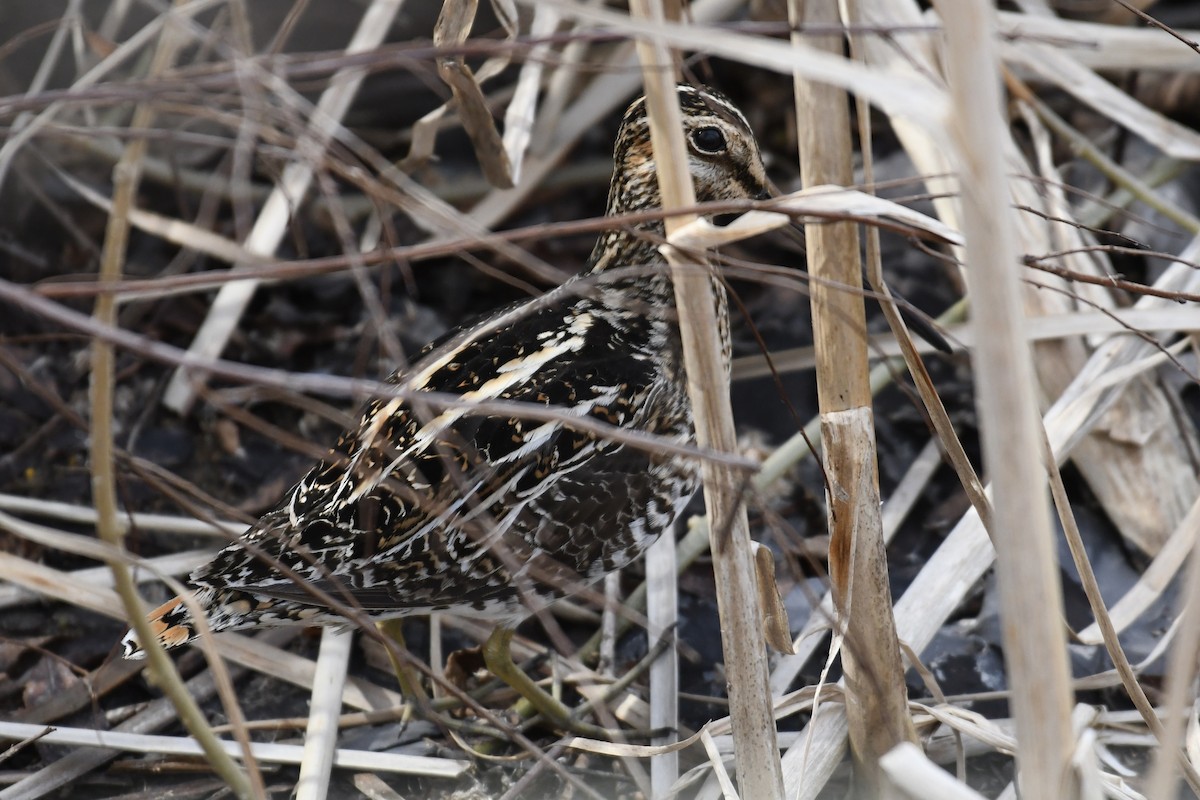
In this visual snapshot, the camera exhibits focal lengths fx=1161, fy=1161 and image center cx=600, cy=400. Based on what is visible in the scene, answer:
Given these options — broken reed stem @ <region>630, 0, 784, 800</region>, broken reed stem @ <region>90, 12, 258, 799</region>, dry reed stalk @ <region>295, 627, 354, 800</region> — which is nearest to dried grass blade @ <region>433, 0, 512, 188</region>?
broken reed stem @ <region>630, 0, 784, 800</region>

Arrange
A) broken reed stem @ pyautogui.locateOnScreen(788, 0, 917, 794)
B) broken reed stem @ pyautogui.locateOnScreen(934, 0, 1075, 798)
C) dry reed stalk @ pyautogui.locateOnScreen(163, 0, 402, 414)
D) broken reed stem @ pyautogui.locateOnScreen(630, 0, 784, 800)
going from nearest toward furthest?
1. broken reed stem @ pyautogui.locateOnScreen(934, 0, 1075, 798)
2. broken reed stem @ pyautogui.locateOnScreen(630, 0, 784, 800)
3. broken reed stem @ pyautogui.locateOnScreen(788, 0, 917, 794)
4. dry reed stalk @ pyautogui.locateOnScreen(163, 0, 402, 414)

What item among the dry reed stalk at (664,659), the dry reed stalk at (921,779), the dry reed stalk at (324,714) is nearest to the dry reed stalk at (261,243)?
the dry reed stalk at (324,714)

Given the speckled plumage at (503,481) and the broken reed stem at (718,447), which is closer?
the broken reed stem at (718,447)

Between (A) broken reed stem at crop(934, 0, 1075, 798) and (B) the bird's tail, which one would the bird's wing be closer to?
(B) the bird's tail

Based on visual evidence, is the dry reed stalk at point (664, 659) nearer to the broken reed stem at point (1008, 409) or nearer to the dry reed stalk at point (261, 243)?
the broken reed stem at point (1008, 409)

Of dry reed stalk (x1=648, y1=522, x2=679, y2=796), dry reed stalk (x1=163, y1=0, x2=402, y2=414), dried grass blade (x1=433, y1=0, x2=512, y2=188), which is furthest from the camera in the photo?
dry reed stalk (x1=163, y1=0, x2=402, y2=414)

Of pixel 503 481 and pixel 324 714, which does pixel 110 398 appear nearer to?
pixel 503 481

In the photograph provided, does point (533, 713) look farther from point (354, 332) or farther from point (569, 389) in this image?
point (354, 332)

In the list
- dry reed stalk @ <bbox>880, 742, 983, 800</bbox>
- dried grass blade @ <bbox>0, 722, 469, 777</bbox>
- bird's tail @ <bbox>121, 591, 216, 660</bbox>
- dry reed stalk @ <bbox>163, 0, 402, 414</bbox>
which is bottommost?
dried grass blade @ <bbox>0, 722, 469, 777</bbox>
